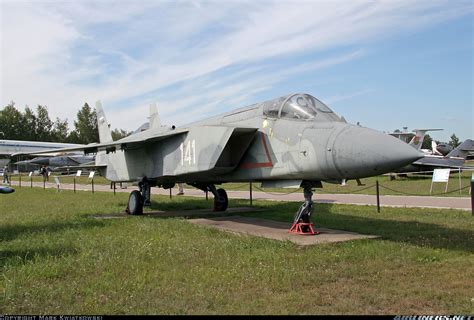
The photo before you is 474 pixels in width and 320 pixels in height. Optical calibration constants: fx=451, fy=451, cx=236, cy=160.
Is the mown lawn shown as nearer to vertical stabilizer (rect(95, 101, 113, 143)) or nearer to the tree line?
vertical stabilizer (rect(95, 101, 113, 143))

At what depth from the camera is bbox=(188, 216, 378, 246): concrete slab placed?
798 cm

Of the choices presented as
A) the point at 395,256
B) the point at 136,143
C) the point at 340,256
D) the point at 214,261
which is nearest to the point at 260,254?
the point at 214,261

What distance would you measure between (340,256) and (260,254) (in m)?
1.18

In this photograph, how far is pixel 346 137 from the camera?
7.17 m

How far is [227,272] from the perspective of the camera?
228 inches

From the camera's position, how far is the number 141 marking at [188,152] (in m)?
10.5

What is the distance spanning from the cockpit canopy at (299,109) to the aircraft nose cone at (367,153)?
90 centimetres

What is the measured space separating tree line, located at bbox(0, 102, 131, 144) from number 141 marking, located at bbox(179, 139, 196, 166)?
7964 centimetres

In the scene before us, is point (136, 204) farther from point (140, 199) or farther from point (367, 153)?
point (367, 153)

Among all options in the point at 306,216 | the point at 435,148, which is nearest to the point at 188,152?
the point at 306,216

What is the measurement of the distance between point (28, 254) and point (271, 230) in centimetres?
458

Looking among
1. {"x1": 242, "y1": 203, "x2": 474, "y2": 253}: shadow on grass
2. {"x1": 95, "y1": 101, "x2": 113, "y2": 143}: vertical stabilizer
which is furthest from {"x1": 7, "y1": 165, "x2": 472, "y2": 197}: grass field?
{"x1": 95, "y1": 101, "x2": 113, "y2": 143}: vertical stabilizer

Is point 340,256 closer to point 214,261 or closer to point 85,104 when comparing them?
point 214,261

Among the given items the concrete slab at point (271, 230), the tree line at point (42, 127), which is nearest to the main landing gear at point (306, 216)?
the concrete slab at point (271, 230)
